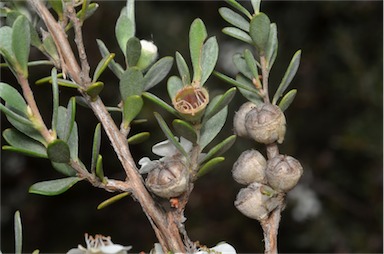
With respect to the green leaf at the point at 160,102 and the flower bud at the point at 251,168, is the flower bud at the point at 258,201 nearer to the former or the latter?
the flower bud at the point at 251,168

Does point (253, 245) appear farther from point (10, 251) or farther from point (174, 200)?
point (174, 200)

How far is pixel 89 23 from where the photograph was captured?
8.50ft

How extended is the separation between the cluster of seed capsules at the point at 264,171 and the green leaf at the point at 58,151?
0.67 feet

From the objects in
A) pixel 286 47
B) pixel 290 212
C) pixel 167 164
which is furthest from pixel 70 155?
pixel 286 47

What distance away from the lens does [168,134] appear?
2.22 ft

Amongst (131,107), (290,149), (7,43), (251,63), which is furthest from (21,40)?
(290,149)

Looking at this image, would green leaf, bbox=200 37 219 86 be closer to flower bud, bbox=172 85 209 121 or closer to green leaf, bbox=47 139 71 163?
flower bud, bbox=172 85 209 121

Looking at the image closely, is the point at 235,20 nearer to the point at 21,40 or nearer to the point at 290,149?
the point at 21,40

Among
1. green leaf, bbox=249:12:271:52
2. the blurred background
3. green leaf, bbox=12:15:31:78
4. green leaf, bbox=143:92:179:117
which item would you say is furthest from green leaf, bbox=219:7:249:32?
the blurred background

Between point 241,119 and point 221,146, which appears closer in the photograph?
point 221,146

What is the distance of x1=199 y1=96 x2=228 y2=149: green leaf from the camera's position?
741mm

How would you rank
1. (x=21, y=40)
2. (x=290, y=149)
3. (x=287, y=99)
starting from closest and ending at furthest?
(x=21, y=40) → (x=287, y=99) → (x=290, y=149)

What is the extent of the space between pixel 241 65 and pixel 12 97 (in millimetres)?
289

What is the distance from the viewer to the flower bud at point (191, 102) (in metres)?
0.72
